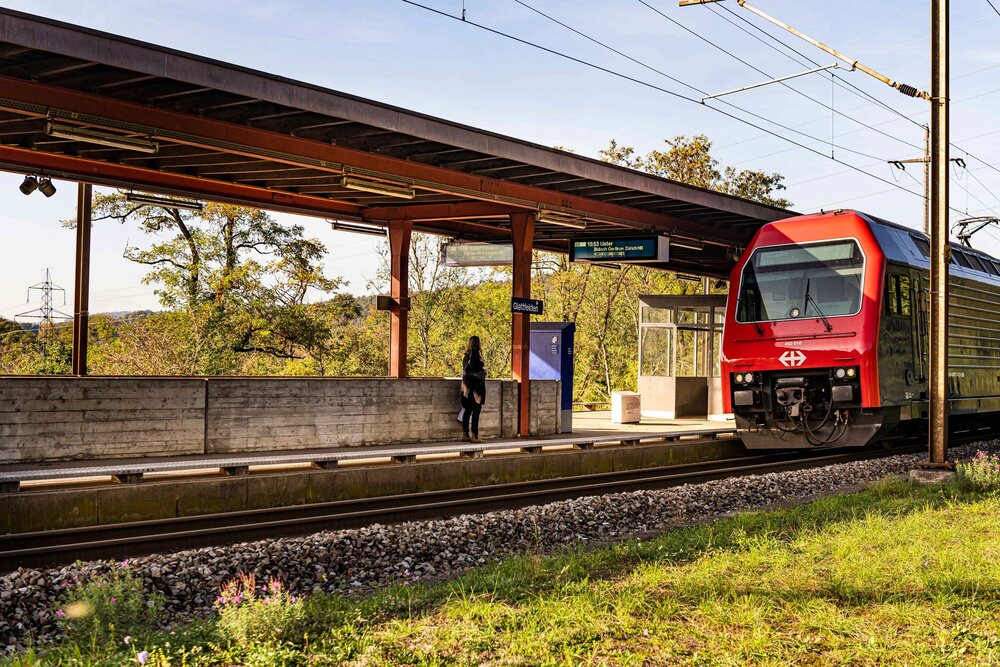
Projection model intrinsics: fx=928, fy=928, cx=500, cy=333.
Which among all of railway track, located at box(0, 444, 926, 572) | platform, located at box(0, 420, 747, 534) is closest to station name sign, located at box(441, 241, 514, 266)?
platform, located at box(0, 420, 747, 534)

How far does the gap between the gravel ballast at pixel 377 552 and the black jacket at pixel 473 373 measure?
5.09 meters

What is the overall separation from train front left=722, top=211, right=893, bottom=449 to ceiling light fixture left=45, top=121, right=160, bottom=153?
914cm

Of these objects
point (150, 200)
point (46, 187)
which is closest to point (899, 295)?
point (150, 200)

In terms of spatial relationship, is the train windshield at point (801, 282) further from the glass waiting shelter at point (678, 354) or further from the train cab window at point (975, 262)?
the glass waiting shelter at point (678, 354)

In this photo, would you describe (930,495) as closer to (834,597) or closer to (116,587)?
(834,597)

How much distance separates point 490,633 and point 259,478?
675cm

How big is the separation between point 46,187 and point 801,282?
11520 mm

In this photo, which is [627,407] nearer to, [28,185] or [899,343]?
[899,343]

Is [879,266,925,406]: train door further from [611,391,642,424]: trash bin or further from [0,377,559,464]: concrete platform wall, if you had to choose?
[611,391,642,424]: trash bin

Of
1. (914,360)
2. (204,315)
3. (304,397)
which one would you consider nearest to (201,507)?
(304,397)

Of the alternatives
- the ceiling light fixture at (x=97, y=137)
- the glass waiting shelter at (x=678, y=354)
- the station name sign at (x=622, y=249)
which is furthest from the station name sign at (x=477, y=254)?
the ceiling light fixture at (x=97, y=137)

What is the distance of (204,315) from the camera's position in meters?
30.9

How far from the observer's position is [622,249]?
742 inches

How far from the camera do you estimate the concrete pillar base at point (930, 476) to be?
38.3 feet
